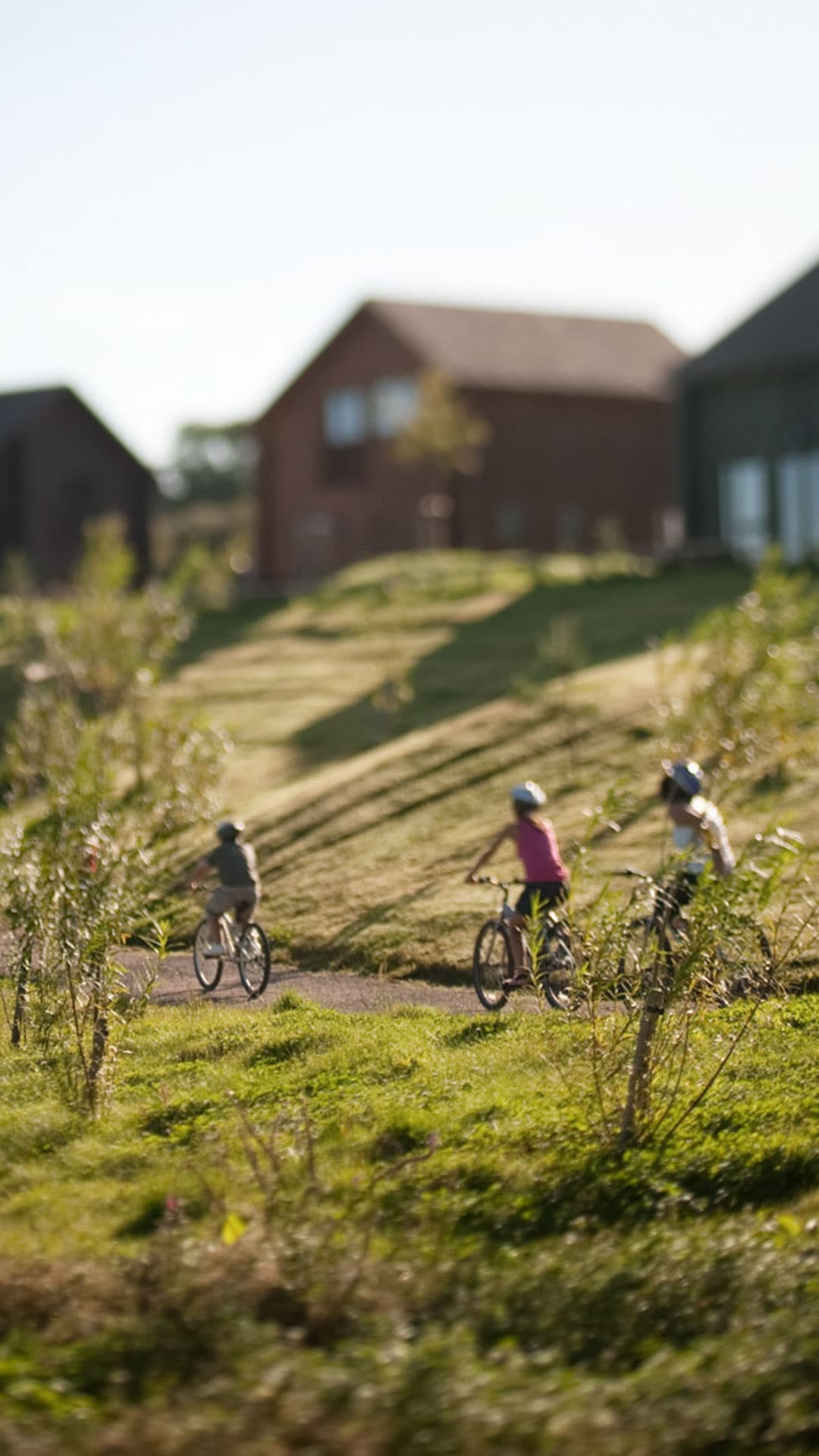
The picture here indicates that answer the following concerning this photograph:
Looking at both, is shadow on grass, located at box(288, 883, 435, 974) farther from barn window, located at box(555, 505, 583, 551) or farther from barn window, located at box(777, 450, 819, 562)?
barn window, located at box(555, 505, 583, 551)

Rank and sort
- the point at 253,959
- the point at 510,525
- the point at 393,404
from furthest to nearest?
1. the point at 510,525
2. the point at 393,404
3. the point at 253,959

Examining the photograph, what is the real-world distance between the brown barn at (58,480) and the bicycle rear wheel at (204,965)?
44.0 meters

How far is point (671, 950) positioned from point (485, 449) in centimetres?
4356

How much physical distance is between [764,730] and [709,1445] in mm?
14304

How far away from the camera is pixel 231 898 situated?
48.4 feet

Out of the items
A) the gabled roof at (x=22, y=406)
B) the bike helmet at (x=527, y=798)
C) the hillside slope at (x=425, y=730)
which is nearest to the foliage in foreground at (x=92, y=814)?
the hillside slope at (x=425, y=730)

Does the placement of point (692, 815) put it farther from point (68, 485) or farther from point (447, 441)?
point (68, 485)

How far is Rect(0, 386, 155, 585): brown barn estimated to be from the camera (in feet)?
191

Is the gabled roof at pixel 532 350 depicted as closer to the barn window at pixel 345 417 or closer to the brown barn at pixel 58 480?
the barn window at pixel 345 417

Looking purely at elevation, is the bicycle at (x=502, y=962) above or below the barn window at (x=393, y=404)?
below

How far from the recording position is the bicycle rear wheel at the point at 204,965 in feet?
48.8

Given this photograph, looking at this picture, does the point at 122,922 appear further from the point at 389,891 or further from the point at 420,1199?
the point at 389,891

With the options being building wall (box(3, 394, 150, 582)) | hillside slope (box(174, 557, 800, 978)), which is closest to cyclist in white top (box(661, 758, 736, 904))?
hillside slope (box(174, 557, 800, 978))

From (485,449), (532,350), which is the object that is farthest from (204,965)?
(532,350)
